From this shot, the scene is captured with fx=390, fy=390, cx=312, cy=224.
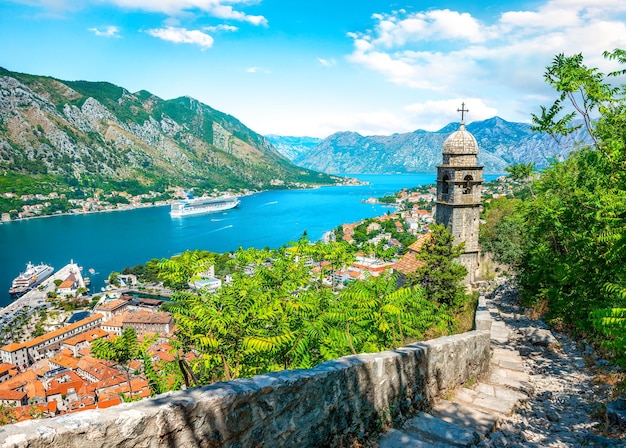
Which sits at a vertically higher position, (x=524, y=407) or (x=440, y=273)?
(x=440, y=273)

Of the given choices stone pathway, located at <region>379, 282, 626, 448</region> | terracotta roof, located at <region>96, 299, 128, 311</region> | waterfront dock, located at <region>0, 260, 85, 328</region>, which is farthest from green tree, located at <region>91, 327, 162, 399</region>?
waterfront dock, located at <region>0, 260, 85, 328</region>

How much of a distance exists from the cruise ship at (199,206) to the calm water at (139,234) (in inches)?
136

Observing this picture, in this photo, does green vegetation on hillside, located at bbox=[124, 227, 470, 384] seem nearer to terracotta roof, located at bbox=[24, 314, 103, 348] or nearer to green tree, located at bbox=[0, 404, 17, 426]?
green tree, located at bbox=[0, 404, 17, 426]

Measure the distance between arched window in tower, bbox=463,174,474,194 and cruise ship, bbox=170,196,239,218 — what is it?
9825 centimetres

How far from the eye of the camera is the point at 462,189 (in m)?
16.9

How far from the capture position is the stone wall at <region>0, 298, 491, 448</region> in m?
1.82

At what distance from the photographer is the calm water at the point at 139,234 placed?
6381 cm

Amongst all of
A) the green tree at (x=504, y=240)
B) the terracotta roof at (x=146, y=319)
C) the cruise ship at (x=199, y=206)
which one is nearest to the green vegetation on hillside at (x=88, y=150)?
the cruise ship at (x=199, y=206)

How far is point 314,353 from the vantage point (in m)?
5.44

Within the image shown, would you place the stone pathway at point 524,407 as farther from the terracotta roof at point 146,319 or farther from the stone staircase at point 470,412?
the terracotta roof at point 146,319

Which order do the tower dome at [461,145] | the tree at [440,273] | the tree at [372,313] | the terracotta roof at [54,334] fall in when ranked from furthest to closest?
the terracotta roof at [54,334]
the tower dome at [461,145]
the tree at [440,273]
the tree at [372,313]

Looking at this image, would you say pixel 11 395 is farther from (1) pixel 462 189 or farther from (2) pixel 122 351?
(1) pixel 462 189

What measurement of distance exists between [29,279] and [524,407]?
6284 cm


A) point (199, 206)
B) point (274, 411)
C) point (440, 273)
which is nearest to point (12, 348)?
point (440, 273)
